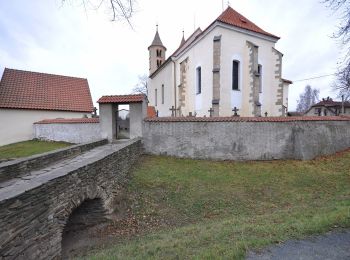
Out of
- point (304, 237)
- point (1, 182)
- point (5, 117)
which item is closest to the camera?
point (304, 237)

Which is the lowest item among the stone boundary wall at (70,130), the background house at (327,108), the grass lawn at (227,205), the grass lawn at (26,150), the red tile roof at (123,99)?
Answer: the grass lawn at (227,205)

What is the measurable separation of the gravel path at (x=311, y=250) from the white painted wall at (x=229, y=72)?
13666mm

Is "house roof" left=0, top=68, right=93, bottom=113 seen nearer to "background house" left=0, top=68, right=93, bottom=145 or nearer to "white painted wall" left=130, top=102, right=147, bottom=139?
"background house" left=0, top=68, right=93, bottom=145

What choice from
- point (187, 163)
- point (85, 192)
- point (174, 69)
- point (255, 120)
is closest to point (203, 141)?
point (187, 163)

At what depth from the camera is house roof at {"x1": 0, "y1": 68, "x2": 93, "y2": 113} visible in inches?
864

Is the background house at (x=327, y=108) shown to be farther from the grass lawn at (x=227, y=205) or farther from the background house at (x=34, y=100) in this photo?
the background house at (x=34, y=100)

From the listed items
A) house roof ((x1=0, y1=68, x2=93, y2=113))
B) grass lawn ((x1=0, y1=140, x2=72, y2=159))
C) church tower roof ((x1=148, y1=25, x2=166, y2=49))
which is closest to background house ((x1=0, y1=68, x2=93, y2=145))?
house roof ((x1=0, y1=68, x2=93, y2=113))

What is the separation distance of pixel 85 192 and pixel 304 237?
469 centimetres

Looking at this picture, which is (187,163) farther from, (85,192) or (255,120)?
(85,192)

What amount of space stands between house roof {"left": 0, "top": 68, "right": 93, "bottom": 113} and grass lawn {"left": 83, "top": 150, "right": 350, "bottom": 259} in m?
14.7

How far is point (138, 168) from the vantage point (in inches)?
426

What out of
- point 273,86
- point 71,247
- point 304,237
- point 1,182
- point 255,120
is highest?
point 273,86

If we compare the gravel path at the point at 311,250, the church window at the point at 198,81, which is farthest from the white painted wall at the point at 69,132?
the gravel path at the point at 311,250

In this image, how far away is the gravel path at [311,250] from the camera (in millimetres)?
3764
